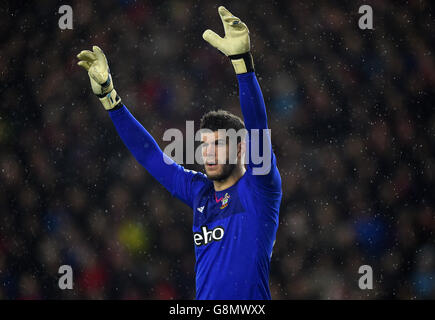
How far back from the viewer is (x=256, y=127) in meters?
0.77

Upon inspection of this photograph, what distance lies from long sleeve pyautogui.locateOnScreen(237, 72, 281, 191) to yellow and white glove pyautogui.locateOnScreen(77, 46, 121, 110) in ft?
0.96

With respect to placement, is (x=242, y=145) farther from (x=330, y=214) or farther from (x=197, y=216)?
→ (x=330, y=214)

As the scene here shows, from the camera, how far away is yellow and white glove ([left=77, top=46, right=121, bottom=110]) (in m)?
0.96

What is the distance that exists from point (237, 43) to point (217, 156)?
18 cm

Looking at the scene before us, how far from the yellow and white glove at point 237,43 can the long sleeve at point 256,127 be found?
0.01 meters

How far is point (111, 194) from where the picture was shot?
1773mm

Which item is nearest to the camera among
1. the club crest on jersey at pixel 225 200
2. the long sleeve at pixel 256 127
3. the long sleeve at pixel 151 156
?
the long sleeve at pixel 256 127

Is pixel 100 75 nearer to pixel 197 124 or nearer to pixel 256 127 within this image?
pixel 256 127

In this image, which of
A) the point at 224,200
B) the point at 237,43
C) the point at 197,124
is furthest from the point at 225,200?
the point at 197,124

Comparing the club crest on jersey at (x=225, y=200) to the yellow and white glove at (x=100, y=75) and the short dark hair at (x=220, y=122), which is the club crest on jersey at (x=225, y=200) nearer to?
the short dark hair at (x=220, y=122)

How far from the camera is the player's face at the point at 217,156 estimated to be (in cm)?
85

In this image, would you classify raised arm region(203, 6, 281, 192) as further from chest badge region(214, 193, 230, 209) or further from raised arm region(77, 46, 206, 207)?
raised arm region(77, 46, 206, 207)

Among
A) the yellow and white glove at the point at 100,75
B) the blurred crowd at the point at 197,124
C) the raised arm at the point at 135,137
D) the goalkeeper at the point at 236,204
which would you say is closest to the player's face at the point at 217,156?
the goalkeeper at the point at 236,204

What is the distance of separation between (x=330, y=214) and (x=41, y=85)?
106cm
